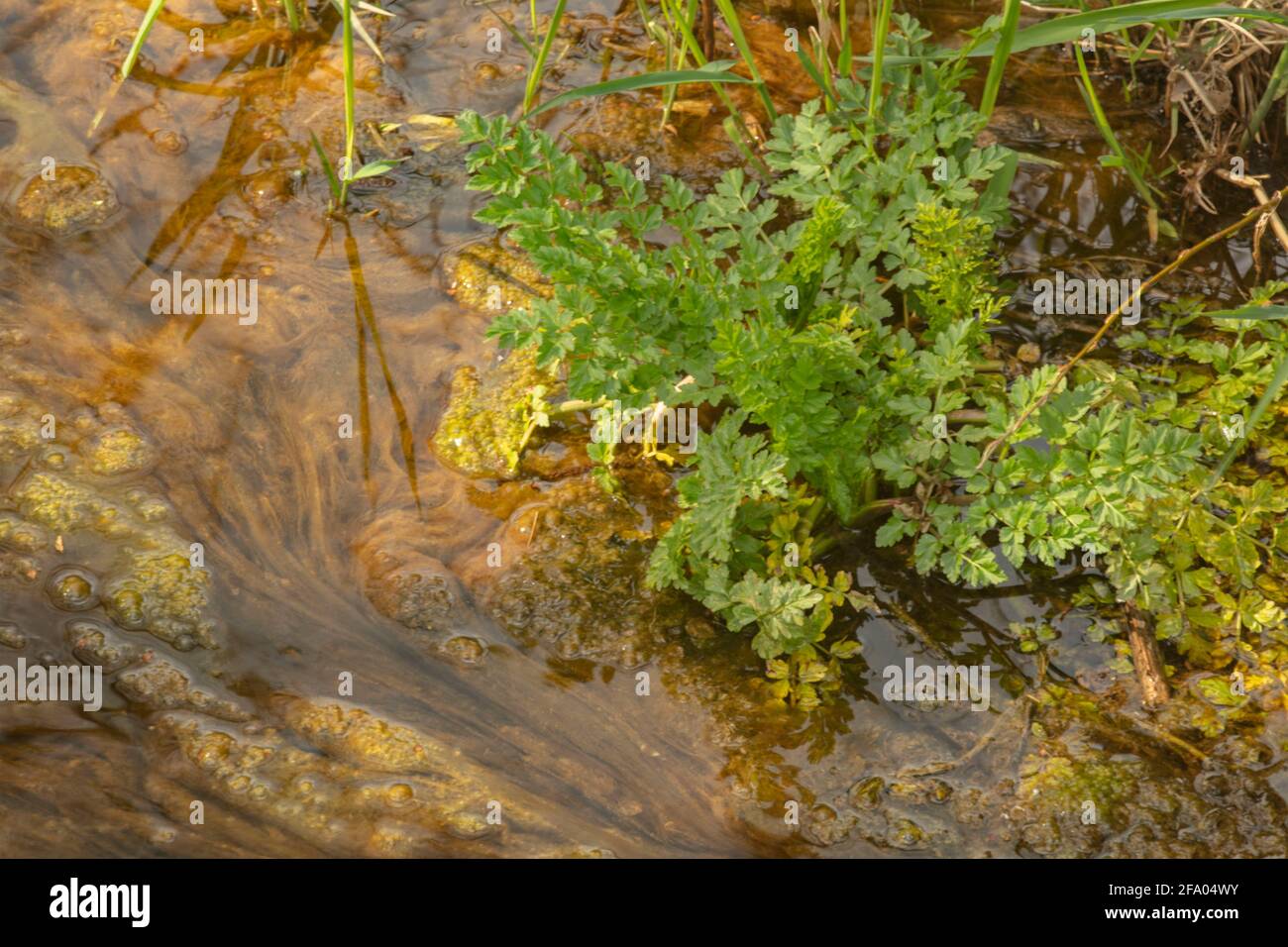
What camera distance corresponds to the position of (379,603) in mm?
2641

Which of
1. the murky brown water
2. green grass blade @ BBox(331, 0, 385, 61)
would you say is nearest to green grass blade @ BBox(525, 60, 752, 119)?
the murky brown water

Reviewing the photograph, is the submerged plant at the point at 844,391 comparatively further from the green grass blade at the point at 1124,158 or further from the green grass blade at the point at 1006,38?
the green grass blade at the point at 1124,158

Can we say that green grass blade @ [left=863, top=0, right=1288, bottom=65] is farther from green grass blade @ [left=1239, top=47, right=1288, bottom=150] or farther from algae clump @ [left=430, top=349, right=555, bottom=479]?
algae clump @ [left=430, top=349, right=555, bottom=479]

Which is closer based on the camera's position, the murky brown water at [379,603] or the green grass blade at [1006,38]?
the murky brown water at [379,603]

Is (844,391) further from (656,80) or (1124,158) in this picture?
(1124,158)

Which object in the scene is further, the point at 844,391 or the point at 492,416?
the point at 492,416

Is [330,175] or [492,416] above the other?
[330,175]

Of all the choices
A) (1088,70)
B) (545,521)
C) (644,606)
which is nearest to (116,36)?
(545,521)

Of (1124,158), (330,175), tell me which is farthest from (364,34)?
(1124,158)

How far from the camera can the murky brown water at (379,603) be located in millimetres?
2328

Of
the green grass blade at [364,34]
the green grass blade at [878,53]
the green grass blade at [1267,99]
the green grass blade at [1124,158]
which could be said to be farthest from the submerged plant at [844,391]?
the green grass blade at [364,34]

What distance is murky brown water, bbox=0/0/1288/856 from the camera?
7.64ft

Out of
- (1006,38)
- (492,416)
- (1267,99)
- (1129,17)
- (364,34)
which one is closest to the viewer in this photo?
(1129,17)

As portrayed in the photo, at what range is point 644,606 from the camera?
2.66m
